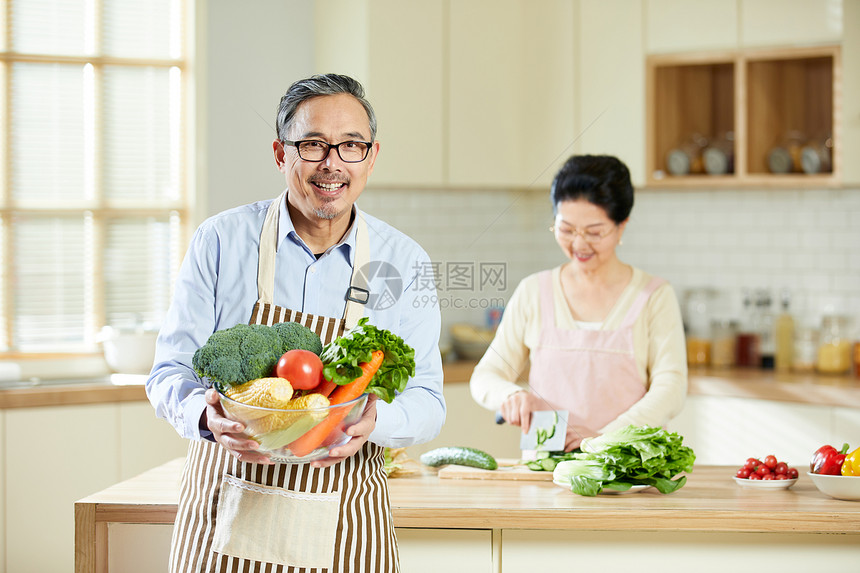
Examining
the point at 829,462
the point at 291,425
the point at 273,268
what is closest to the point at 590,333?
the point at 829,462

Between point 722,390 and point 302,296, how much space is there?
8.08 feet

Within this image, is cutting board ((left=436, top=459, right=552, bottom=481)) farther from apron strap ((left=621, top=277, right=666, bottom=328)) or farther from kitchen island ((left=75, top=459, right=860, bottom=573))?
apron strap ((left=621, top=277, right=666, bottom=328))

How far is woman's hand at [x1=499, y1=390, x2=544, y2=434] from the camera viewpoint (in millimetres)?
2295

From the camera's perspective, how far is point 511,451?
12.4 feet

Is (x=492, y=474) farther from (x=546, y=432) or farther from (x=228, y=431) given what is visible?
(x=228, y=431)

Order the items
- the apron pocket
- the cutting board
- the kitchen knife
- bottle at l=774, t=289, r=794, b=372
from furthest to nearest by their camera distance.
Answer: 1. bottle at l=774, t=289, r=794, b=372
2. the kitchen knife
3. the cutting board
4. the apron pocket

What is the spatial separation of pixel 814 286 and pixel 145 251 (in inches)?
115

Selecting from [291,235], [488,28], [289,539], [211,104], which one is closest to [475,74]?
[488,28]

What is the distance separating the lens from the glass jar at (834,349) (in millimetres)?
3727

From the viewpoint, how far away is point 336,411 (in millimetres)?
1335

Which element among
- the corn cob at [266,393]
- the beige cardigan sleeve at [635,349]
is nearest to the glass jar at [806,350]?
the beige cardigan sleeve at [635,349]

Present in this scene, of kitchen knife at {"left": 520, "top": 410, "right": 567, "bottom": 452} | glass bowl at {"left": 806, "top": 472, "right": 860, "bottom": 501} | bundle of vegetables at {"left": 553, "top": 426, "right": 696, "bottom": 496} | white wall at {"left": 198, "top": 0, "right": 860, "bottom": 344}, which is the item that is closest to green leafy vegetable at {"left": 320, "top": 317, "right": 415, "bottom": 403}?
bundle of vegetables at {"left": 553, "top": 426, "right": 696, "bottom": 496}

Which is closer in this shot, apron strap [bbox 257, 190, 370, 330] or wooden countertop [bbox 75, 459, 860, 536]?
apron strap [bbox 257, 190, 370, 330]

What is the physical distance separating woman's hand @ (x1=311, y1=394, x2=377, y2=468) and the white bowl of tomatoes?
0.99 m
